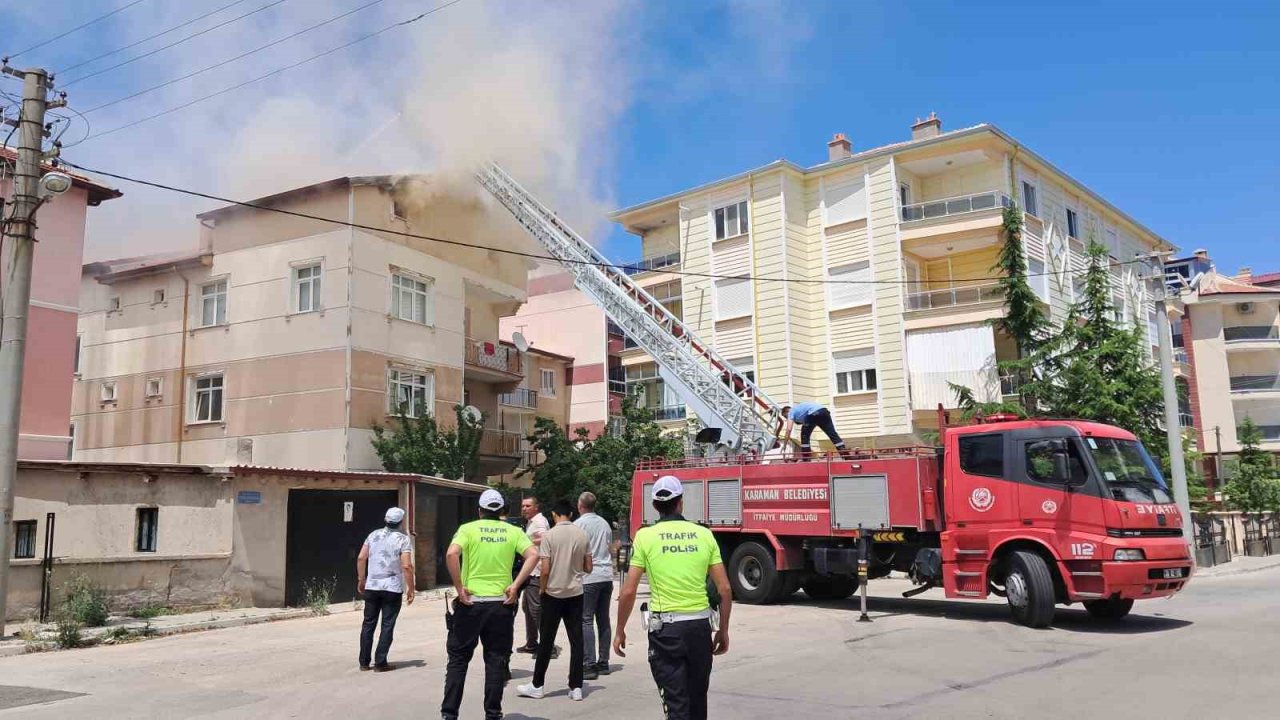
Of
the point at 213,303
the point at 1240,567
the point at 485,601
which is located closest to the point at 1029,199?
the point at 1240,567

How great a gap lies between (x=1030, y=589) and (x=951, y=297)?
21338mm

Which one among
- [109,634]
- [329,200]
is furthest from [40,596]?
[329,200]

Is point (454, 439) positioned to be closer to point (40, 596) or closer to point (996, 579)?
point (40, 596)

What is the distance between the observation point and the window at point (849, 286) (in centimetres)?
3228

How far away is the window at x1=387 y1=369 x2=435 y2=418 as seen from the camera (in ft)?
87.7

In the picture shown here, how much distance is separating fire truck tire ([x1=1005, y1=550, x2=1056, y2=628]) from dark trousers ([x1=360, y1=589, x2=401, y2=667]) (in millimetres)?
7727

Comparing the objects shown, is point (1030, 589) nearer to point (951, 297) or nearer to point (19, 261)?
point (19, 261)

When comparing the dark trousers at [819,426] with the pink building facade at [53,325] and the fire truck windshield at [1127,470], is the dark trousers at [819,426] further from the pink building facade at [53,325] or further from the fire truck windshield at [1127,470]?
the pink building facade at [53,325]

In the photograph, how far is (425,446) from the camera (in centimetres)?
2533

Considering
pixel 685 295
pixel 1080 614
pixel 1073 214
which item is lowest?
pixel 1080 614

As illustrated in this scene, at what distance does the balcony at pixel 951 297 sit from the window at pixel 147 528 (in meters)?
23.4

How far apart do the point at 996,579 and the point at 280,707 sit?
9.21 meters

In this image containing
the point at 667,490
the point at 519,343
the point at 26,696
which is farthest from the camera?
the point at 519,343

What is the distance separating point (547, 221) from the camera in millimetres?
27219
